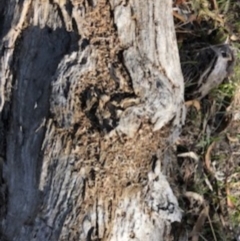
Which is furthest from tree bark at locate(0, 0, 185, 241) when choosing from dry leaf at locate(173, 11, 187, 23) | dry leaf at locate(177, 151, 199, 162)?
dry leaf at locate(173, 11, 187, 23)

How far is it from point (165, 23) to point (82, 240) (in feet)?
2.47

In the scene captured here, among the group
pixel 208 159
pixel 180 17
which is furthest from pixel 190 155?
pixel 180 17

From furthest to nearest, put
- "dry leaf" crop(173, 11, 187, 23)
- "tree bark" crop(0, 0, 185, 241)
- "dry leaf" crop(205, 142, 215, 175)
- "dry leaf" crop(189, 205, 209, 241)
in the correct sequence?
"dry leaf" crop(173, 11, 187, 23) → "dry leaf" crop(205, 142, 215, 175) → "dry leaf" crop(189, 205, 209, 241) → "tree bark" crop(0, 0, 185, 241)

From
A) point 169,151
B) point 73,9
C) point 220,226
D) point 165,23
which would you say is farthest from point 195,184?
Answer: point 73,9

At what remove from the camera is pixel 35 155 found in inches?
69.2

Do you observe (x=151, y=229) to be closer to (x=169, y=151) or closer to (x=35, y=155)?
(x=169, y=151)

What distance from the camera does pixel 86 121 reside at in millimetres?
1705

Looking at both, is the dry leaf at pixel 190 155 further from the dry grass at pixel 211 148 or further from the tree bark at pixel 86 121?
the tree bark at pixel 86 121

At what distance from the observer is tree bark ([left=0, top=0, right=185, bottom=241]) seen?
1.68 metres

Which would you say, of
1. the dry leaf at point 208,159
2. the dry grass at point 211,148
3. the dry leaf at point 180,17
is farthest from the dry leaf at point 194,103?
the dry leaf at point 180,17

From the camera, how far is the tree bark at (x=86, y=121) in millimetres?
1683

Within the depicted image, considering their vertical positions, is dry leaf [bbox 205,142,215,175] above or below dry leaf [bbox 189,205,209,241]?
above

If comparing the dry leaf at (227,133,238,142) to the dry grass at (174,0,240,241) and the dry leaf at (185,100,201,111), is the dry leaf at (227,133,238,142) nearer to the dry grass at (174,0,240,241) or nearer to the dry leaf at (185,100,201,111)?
the dry grass at (174,0,240,241)

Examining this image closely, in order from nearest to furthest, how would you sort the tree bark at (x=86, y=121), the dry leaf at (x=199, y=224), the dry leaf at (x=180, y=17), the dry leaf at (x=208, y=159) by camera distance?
the tree bark at (x=86, y=121) → the dry leaf at (x=199, y=224) → the dry leaf at (x=208, y=159) → the dry leaf at (x=180, y=17)
